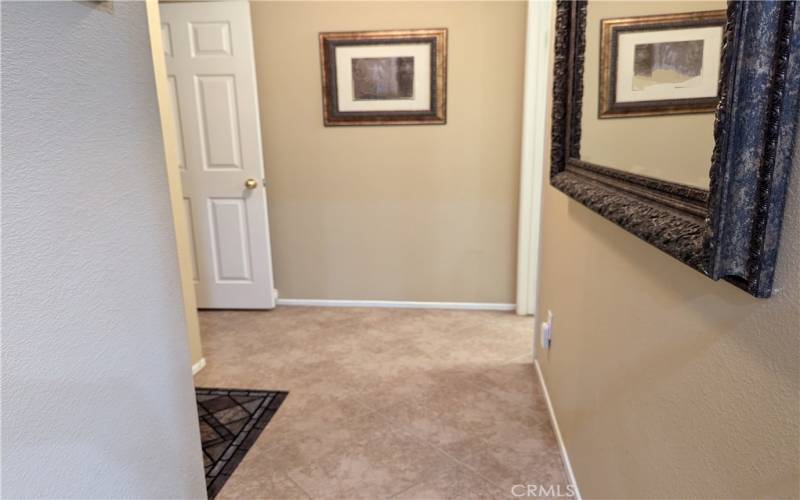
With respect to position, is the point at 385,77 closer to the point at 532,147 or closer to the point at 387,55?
the point at 387,55

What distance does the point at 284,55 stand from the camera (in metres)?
3.24

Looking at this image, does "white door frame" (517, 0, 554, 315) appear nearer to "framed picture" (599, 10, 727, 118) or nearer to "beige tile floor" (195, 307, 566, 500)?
"beige tile floor" (195, 307, 566, 500)

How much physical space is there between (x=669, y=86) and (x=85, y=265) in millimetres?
1189

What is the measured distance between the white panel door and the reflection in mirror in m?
2.26

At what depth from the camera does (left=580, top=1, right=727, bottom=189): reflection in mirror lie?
82 centimetres

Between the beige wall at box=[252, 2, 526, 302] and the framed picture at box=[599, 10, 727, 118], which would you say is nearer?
the framed picture at box=[599, 10, 727, 118]

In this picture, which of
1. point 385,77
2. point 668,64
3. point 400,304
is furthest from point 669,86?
point 400,304

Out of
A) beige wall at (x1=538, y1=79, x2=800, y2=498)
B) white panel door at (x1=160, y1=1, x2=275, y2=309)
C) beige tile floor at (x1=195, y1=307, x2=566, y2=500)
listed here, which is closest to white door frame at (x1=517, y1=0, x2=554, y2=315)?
beige tile floor at (x1=195, y1=307, x2=566, y2=500)

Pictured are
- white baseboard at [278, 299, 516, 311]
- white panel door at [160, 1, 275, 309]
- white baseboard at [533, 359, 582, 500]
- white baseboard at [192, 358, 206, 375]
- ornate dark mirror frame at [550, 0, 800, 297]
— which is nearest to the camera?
ornate dark mirror frame at [550, 0, 800, 297]

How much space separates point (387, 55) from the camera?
3137mm

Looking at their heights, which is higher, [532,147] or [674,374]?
[532,147]

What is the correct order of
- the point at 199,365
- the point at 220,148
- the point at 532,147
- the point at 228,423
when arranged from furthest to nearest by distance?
the point at 220,148 < the point at 532,147 < the point at 199,365 < the point at 228,423

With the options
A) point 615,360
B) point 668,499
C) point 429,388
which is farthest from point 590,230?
point 429,388

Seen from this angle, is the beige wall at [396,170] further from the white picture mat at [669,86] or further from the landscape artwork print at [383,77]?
the white picture mat at [669,86]
